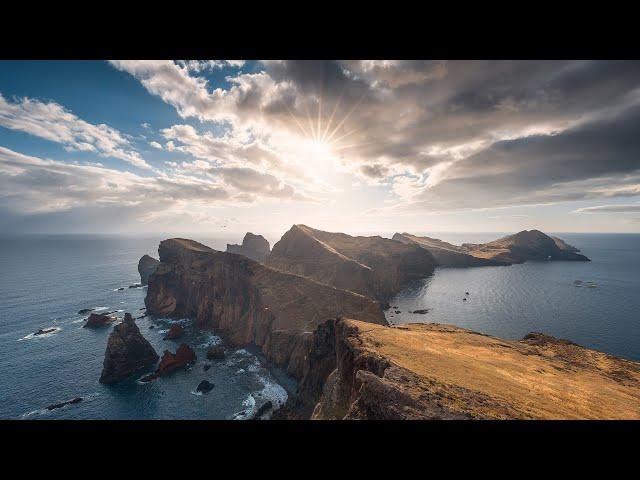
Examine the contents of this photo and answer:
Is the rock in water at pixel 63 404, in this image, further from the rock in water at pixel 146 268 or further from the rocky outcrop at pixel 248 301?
the rock in water at pixel 146 268

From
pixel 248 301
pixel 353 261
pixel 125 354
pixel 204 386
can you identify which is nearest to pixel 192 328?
pixel 248 301

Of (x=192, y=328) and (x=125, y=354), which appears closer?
(x=125, y=354)

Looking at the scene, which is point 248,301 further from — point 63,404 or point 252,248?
point 252,248

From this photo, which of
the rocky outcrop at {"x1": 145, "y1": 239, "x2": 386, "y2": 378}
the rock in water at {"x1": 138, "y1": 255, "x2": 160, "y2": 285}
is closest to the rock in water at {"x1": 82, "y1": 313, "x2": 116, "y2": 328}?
the rocky outcrop at {"x1": 145, "y1": 239, "x2": 386, "y2": 378}

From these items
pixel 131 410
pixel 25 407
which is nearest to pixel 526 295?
pixel 131 410

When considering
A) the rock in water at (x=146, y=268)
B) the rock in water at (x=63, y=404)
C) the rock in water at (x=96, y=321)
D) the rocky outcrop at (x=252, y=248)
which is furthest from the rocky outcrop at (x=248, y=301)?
the rocky outcrop at (x=252, y=248)
